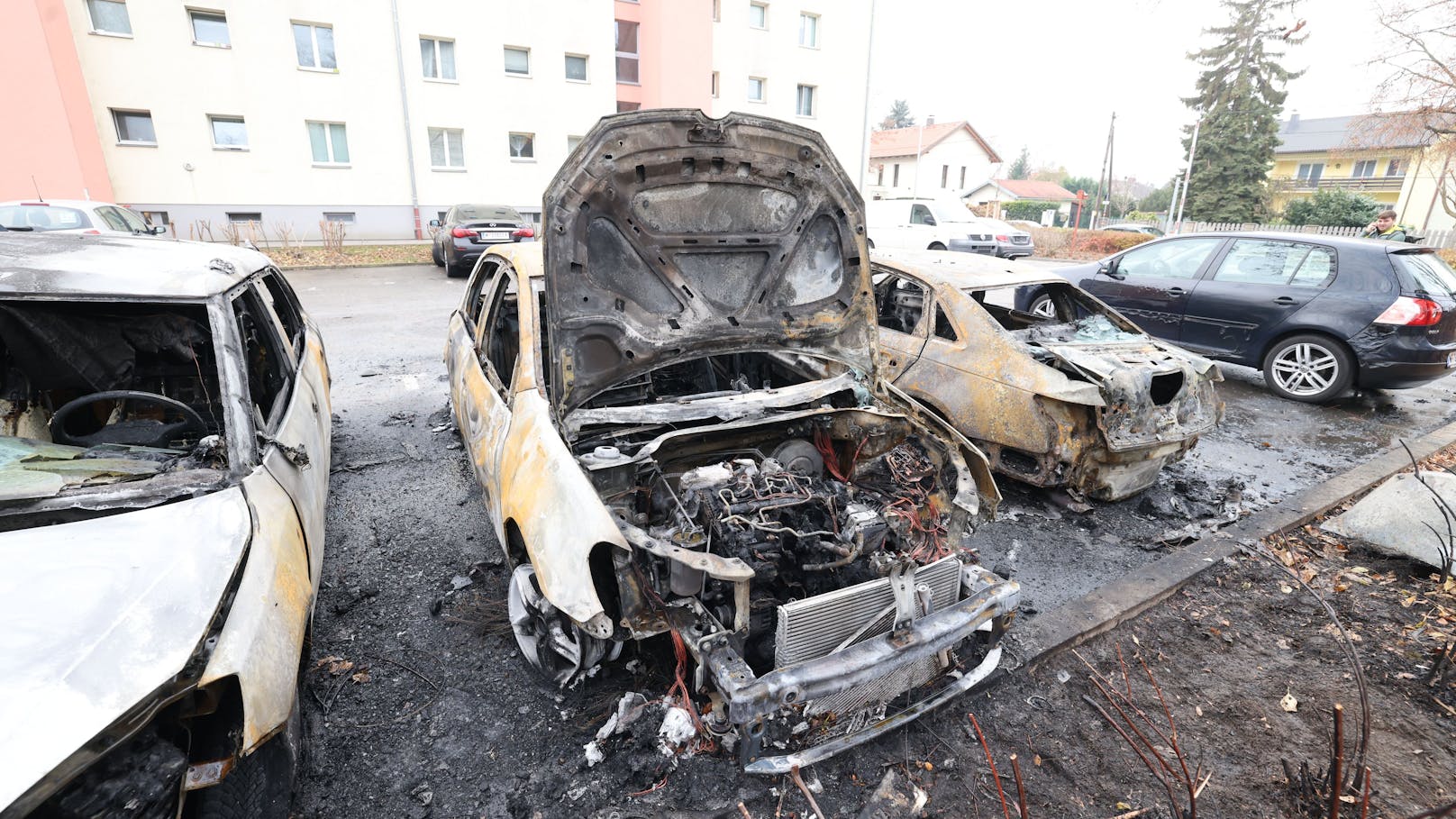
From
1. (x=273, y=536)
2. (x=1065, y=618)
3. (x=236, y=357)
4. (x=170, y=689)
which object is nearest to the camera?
(x=170, y=689)

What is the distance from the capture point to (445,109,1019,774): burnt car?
7.76ft

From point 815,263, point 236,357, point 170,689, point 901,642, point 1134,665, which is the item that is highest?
point 815,263

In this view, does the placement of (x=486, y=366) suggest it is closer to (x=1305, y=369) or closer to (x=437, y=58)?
(x=1305, y=369)

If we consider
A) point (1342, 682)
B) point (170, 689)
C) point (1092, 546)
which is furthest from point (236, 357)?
point (1342, 682)

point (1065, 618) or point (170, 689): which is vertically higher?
point (170, 689)

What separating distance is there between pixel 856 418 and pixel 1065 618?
1440 mm

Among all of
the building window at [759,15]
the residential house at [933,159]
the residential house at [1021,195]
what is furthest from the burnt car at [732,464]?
the residential house at [933,159]

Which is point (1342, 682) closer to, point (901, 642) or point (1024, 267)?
point (901, 642)

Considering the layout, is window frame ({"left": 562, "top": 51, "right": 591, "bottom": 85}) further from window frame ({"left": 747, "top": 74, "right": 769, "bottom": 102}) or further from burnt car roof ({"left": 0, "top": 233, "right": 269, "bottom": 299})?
burnt car roof ({"left": 0, "top": 233, "right": 269, "bottom": 299})

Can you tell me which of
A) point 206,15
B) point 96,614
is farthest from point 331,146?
point 96,614

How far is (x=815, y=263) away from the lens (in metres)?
3.50

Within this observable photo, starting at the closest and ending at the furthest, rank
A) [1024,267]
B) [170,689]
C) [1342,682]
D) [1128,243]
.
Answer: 1. [170,689]
2. [1342,682]
3. [1024,267]
4. [1128,243]

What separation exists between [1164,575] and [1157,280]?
467cm

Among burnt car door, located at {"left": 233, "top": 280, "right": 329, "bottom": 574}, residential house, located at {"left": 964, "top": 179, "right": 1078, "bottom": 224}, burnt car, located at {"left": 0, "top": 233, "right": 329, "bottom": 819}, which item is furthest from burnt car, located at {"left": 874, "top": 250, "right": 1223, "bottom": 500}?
residential house, located at {"left": 964, "top": 179, "right": 1078, "bottom": 224}
